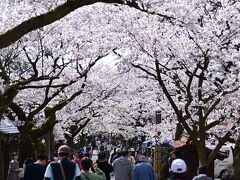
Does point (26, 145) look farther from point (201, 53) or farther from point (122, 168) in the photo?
point (201, 53)

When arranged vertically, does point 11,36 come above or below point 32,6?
below

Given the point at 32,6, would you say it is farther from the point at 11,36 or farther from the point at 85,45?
the point at 11,36

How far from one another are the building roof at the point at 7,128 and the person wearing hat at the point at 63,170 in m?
11.4

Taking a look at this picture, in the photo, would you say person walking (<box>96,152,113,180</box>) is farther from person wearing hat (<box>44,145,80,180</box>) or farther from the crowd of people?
person wearing hat (<box>44,145,80,180</box>)

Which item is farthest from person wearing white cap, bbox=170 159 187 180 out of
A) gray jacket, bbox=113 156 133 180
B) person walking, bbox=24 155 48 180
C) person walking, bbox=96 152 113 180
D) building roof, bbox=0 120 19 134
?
building roof, bbox=0 120 19 134

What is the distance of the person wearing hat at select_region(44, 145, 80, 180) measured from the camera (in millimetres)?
8273

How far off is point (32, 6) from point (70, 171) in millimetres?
10369

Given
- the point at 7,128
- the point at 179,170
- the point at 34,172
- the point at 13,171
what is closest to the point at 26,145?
the point at 7,128

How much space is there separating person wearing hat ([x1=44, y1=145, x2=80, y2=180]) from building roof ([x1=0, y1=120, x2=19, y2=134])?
37.5 feet

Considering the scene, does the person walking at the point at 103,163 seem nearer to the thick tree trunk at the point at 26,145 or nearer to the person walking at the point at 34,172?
the person walking at the point at 34,172

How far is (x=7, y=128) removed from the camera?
2102 cm

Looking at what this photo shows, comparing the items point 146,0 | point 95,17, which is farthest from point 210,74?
point 95,17

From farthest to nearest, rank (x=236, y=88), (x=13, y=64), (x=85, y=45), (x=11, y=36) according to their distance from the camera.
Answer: (x=13, y=64) < (x=85, y=45) < (x=236, y=88) < (x=11, y=36)

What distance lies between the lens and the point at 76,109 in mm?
26594
